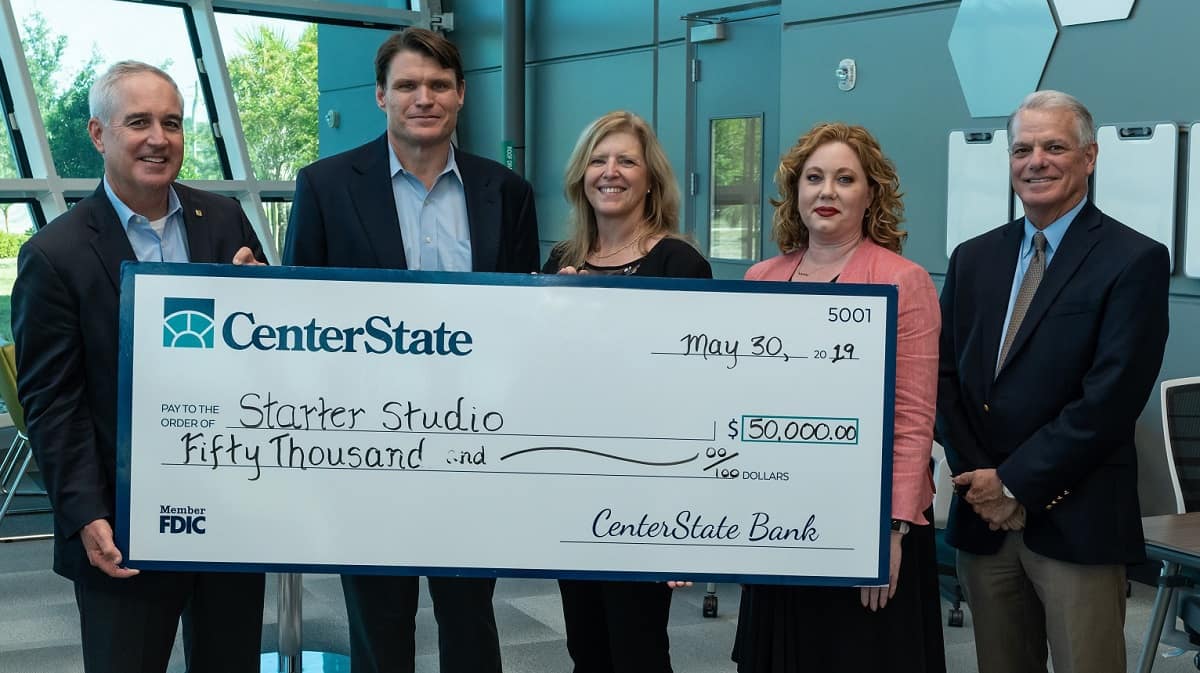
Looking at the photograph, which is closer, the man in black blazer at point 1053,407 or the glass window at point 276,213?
the man in black blazer at point 1053,407

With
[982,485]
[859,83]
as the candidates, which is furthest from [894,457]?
[859,83]

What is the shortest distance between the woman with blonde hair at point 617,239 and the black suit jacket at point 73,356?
3.06ft

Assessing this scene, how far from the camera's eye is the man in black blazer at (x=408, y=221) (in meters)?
2.55

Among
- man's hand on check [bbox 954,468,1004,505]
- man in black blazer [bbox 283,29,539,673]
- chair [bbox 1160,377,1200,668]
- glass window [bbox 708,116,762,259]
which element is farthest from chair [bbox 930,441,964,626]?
glass window [bbox 708,116,762,259]

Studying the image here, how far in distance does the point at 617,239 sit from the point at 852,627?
104 cm

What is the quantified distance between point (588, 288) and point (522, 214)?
56 cm

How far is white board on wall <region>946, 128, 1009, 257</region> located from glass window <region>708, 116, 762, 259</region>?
7.10 ft

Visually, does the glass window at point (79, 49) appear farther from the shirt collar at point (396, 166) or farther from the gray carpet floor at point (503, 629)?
the shirt collar at point (396, 166)

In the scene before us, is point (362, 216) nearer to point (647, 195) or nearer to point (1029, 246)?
point (647, 195)

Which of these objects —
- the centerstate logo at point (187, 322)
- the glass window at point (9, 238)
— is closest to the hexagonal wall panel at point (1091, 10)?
the centerstate logo at point (187, 322)

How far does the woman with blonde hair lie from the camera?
258 centimetres

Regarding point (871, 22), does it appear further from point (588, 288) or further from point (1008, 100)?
point (588, 288)

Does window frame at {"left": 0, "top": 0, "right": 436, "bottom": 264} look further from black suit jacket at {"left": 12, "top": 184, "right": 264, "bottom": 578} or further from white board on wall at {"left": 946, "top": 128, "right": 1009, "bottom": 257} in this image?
black suit jacket at {"left": 12, "top": 184, "right": 264, "bottom": 578}

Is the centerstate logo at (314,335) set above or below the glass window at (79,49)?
below
